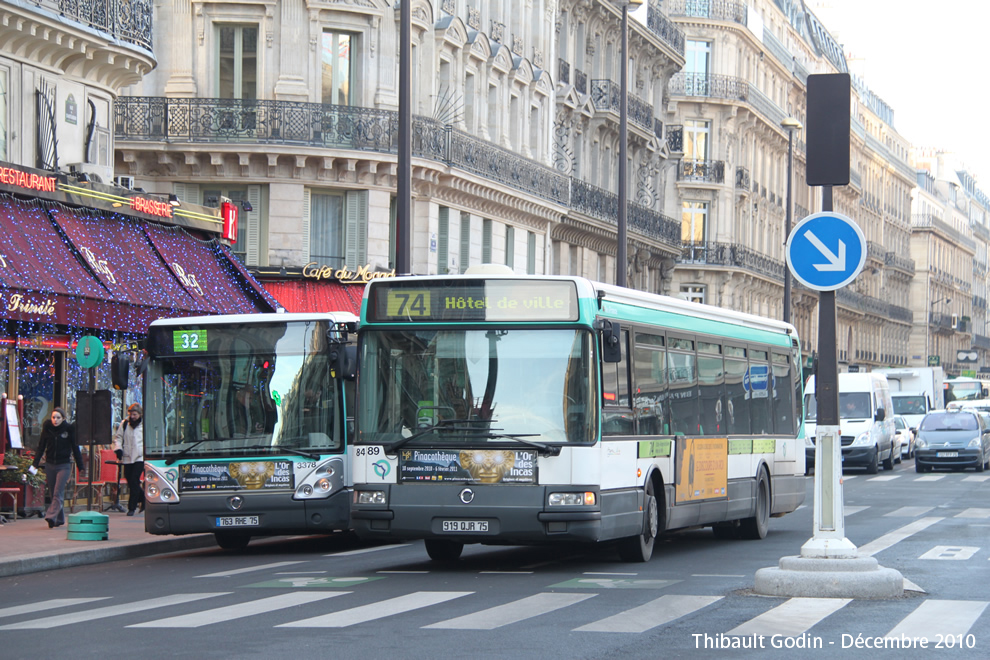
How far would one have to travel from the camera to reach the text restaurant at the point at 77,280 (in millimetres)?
22641

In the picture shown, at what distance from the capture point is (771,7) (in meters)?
75.4

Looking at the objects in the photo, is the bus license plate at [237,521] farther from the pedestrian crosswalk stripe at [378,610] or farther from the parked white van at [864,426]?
the parked white van at [864,426]

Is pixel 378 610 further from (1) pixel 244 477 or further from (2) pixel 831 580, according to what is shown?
(1) pixel 244 477

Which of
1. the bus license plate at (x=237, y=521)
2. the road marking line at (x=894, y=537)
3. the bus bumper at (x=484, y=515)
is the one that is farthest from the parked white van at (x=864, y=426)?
the bus bumper at (x=484, y=515)

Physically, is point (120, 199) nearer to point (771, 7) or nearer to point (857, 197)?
point (771, 7)

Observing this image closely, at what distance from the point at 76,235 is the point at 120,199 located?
184cm

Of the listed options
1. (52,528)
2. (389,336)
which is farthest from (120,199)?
(389,336)

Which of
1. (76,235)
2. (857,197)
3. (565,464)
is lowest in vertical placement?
(565,464)

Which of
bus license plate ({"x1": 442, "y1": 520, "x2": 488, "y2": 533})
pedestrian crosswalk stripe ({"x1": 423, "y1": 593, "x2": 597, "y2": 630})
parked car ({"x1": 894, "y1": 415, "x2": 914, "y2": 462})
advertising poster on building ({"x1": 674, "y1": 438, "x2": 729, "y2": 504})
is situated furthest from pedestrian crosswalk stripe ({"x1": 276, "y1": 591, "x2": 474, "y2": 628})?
parked car ({"x1": 894, "y1": 415, "x2": 914, "y2": 462})

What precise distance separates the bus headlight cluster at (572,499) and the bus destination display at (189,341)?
5473mm

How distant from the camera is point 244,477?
17859mm

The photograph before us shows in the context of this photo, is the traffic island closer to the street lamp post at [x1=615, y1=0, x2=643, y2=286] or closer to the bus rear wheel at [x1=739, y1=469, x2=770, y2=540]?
the bus rear wheel at [x1=739, y1=469, x2=770, y2=540]

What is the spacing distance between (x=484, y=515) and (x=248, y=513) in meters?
4.22

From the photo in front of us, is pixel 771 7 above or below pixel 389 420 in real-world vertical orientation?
above
